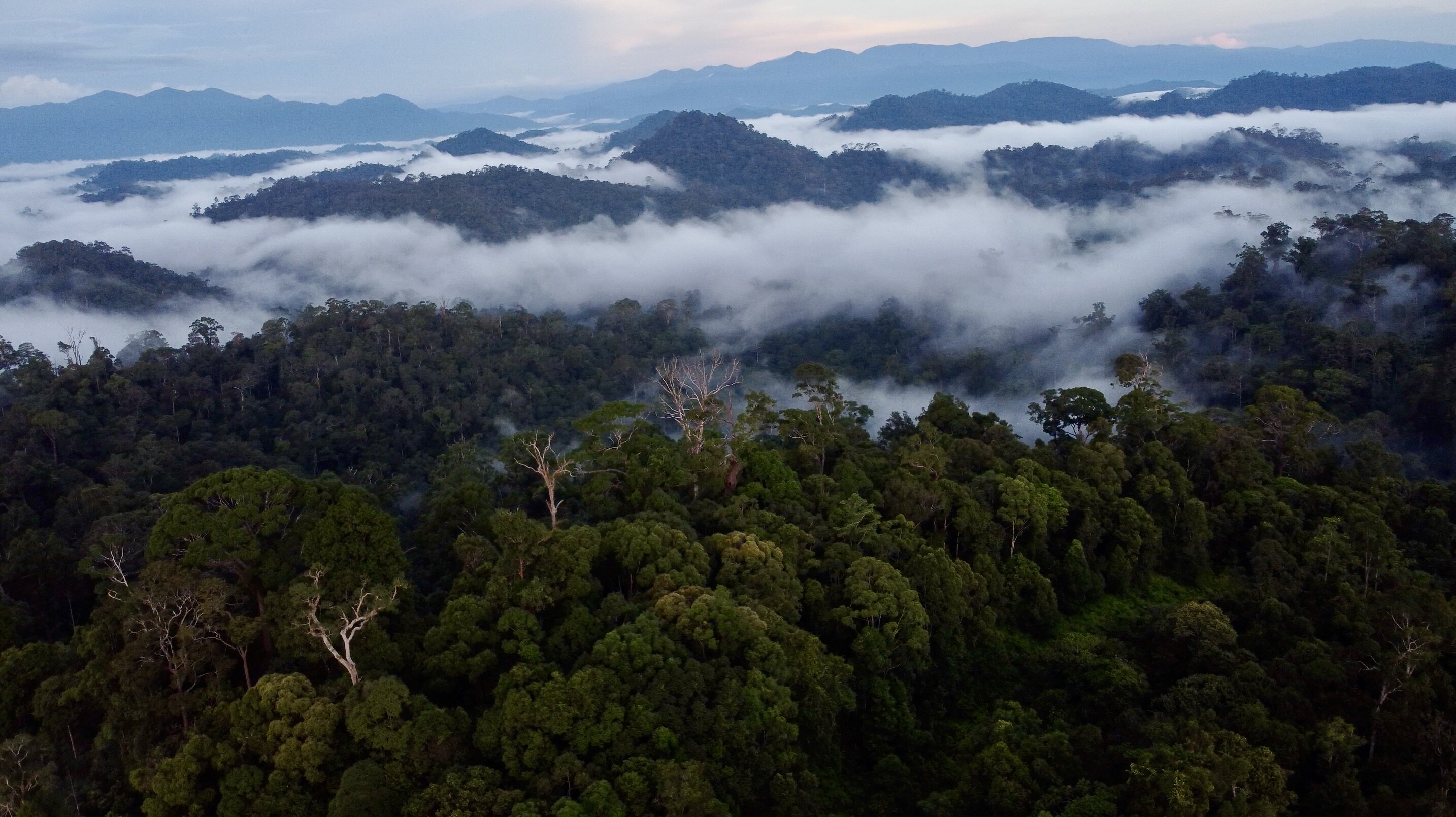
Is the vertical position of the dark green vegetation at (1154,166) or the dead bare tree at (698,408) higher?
the dark green vegetation at (1154,166)

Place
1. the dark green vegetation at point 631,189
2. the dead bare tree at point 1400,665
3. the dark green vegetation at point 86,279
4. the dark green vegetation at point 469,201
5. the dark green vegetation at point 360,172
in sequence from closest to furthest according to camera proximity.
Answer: the dead bare tree at point 1400,665, the dark green vegetation at point 86,279, the dark green vegetation at point 469,201, the dark green vegetation at point 631,189, the dark green vegetation at point 360,172

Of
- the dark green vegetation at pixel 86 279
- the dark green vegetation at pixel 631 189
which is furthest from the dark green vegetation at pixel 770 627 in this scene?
the dark green vegetation at pixel 631 189

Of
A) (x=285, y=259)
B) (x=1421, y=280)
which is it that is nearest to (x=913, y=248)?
(x=1421, y=280)

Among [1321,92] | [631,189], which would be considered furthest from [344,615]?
[1321,92]

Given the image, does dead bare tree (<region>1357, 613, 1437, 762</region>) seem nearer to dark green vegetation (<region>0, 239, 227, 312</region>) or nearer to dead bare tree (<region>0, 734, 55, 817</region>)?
dead bare tree (<region>0, 734, 55, 817</region>)

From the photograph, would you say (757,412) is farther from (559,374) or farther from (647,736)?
Result: (559,374)

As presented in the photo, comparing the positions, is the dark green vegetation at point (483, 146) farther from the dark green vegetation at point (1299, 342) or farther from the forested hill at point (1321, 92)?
the dark green vegetation at point (1299, 342)

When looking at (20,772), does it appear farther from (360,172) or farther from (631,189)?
(360,172)
